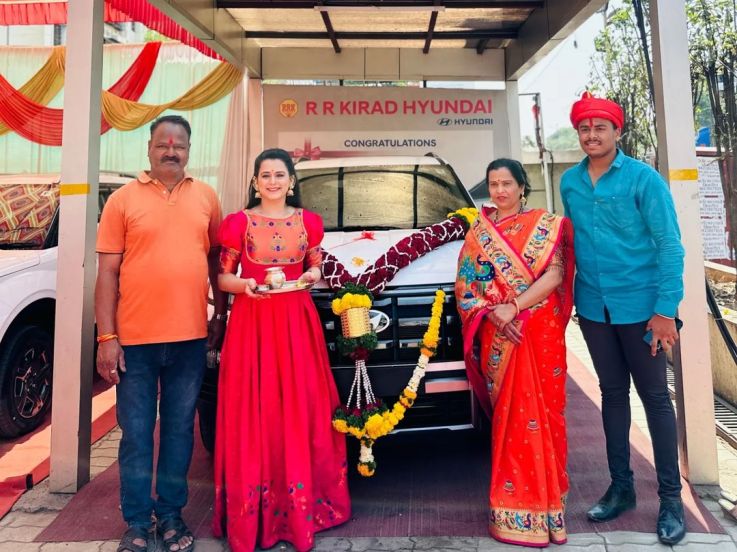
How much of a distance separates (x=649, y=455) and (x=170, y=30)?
5.52 m

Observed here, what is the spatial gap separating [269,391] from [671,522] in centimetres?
192

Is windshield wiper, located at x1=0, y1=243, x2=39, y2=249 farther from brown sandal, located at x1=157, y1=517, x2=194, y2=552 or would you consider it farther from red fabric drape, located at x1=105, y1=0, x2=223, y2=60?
brown sandal, located at x1=157, y1=517, x2=194, y2=552

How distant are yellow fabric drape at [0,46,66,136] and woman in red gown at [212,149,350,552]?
6.33 meters

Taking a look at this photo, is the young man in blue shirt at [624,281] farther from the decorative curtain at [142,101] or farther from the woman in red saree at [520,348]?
the decorative curtain at [142,101]

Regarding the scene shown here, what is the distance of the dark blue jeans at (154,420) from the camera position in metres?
2.57

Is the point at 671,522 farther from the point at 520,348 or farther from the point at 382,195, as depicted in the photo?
the point at 382,195

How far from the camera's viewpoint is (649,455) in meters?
3.56

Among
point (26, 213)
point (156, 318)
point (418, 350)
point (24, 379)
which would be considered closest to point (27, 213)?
point (26, 213)

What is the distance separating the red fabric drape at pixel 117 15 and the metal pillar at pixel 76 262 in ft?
6.48

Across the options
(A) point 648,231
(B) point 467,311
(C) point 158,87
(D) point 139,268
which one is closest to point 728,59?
(A) point 648,231

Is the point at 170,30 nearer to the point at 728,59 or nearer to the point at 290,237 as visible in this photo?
the point at 290,237

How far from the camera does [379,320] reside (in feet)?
9.66

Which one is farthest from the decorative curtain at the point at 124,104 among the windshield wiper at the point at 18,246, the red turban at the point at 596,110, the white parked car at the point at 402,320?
the red turban at the point at 596,110

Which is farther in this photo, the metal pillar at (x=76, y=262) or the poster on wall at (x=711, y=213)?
the poster on wall at (x=711, y=213)
